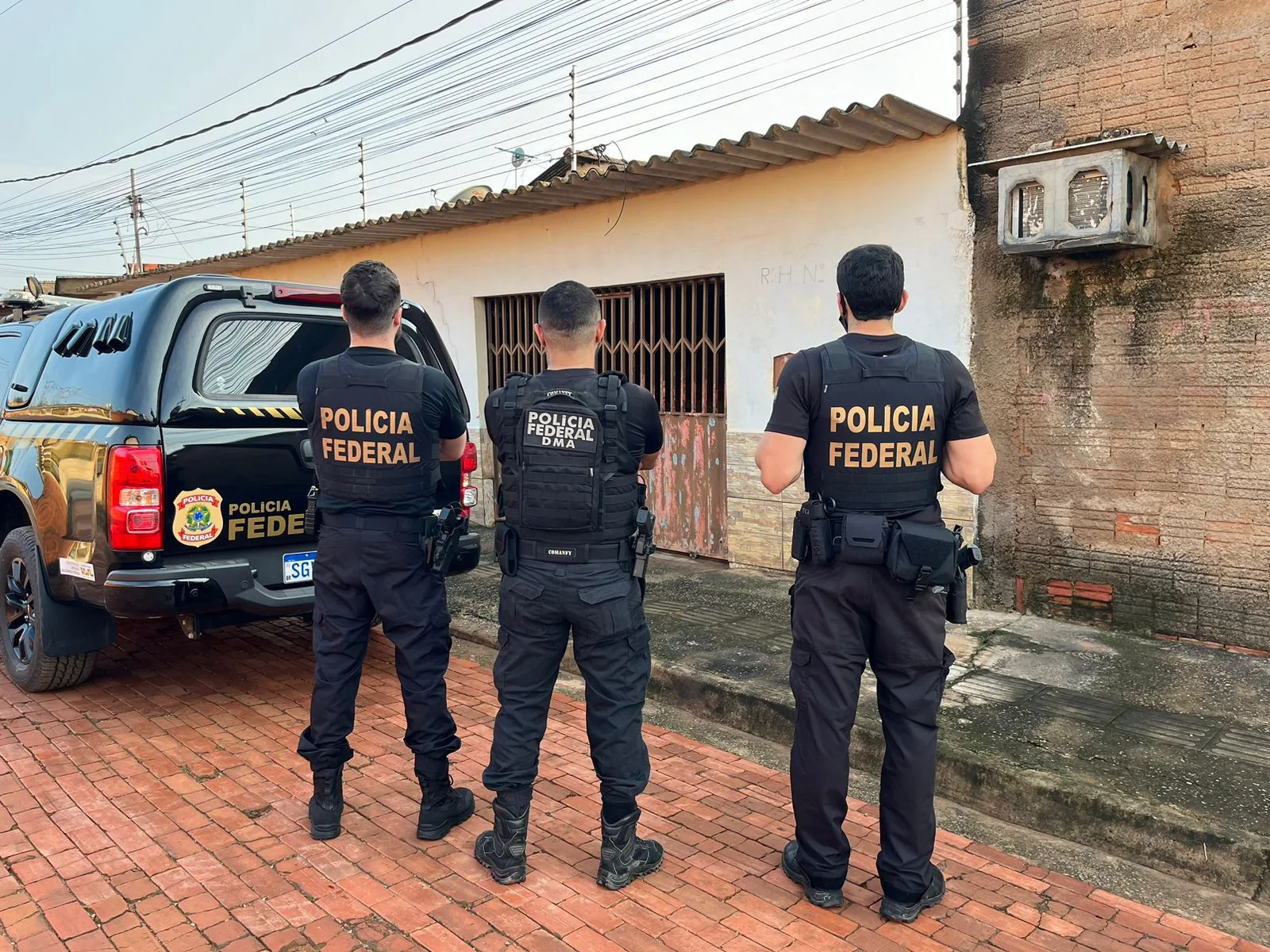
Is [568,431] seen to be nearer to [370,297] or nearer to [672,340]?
[370,297]

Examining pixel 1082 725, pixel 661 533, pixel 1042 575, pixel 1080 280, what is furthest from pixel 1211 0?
pixel 661 533

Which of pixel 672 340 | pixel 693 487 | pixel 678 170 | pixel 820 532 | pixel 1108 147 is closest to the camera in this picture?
pixel 820 532

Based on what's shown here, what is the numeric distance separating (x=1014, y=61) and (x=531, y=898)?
4.91 meters

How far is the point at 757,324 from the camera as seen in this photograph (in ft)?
21.6

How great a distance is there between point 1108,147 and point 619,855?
392cm

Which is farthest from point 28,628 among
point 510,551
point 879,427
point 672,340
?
point 672,340

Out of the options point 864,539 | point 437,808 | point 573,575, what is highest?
point 864,539

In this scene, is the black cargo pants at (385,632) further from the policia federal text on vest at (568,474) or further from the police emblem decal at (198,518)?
the police emblem decal at (198,518)

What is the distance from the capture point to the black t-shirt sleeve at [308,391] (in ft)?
10.6

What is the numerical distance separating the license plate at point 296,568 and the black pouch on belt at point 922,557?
8.61ft

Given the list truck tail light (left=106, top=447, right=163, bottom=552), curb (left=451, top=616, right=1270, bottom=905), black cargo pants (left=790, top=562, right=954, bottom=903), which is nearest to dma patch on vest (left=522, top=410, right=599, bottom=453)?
black cargo pants (left=790, top=562, right=954, bottom=903)

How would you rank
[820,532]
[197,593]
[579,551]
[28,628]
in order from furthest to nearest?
[28,628] < [197,593] < [579,551] < [820,532]

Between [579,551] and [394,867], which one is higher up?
[579,551]

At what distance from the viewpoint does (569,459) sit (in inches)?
111
